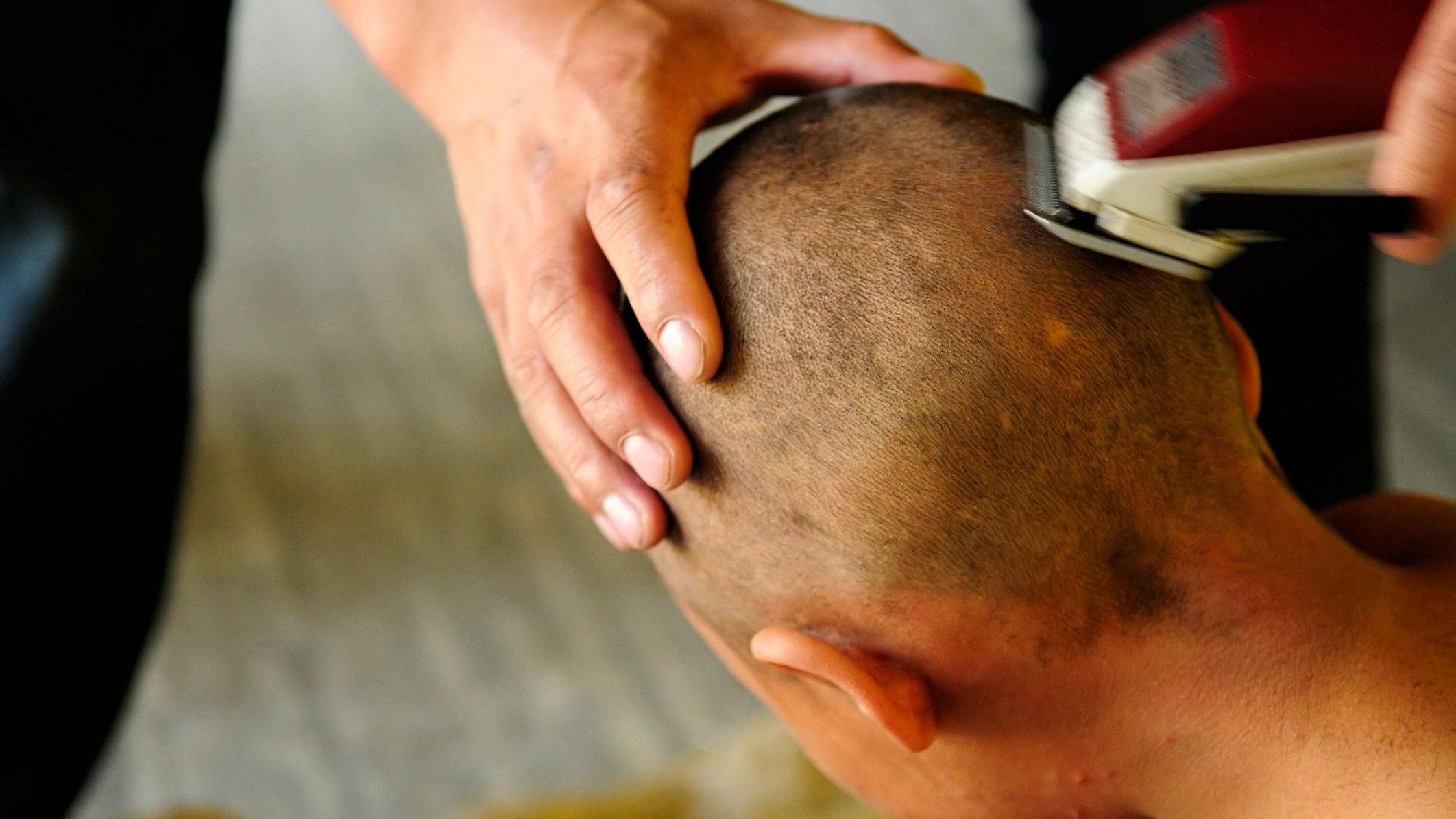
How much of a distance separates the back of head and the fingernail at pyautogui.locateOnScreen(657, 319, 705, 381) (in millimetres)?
25

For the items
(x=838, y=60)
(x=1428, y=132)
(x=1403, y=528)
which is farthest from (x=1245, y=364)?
(x=838, y=60)

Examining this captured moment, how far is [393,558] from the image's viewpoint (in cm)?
229

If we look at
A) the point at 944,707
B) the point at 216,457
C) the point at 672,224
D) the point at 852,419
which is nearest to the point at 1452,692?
the point at 944,707

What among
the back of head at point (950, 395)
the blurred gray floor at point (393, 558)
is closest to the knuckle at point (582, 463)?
the back of head at point (950, 395)

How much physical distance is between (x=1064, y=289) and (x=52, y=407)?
3.78ft

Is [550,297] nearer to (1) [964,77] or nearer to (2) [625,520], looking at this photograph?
(2) [625,520]

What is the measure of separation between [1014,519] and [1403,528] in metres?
0.39

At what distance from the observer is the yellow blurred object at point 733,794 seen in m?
1.72

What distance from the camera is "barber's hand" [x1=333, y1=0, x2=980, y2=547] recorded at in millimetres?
892

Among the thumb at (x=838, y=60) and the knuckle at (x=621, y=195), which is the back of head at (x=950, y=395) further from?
the thumb at (x=838, y=60)

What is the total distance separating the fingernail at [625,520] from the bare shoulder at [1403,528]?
0.51 m

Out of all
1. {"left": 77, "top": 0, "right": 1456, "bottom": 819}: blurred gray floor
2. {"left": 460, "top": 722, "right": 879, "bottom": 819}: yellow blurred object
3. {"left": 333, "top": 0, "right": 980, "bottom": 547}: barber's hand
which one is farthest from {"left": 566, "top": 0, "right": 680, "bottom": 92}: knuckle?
{"left": 77, "top": 0, "right": 1456, "bottom": 819}: blurred gray floor

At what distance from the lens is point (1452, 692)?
834 millimetres

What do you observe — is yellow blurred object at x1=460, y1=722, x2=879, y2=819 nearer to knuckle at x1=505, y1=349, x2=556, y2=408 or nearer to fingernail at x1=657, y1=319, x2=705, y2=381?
knuckle at x1=505, y1=349, x2=556, y2=408
